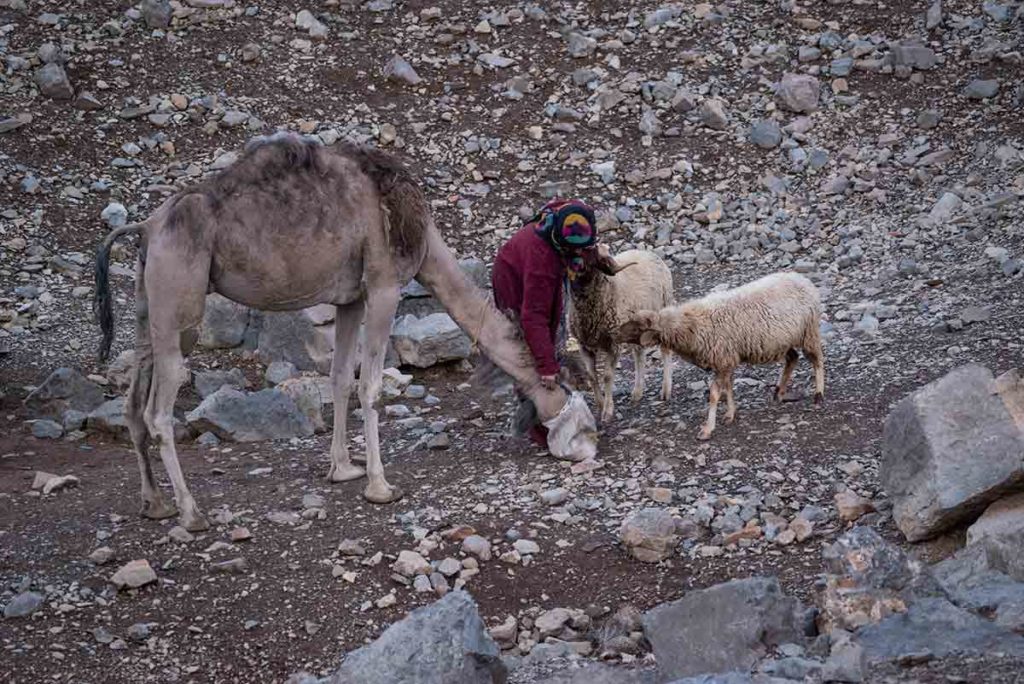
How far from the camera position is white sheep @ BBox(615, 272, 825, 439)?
31.8ft

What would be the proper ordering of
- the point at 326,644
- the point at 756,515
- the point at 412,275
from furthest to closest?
1. the point at 412,275
2. the point at 756,515
3. the point at 326,644

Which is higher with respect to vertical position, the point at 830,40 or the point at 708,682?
the point at 830,40

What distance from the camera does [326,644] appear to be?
7902mm

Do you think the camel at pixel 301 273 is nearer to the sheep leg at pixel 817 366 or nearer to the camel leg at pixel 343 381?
the camel leg at pixel 343 381

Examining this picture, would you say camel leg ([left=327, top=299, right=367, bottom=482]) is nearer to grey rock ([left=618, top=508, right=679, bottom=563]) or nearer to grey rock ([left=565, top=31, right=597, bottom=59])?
grey rock ([left=618, top=508, right=679, bottom=563])

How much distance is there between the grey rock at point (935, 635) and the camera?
605 centimetres

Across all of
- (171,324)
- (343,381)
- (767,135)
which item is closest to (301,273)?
(171,324)

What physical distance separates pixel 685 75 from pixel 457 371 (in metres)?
6.37

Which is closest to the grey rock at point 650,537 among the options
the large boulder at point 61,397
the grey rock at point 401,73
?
the large boulder at point 61,397

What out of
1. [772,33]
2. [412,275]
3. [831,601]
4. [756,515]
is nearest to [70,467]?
[412,275]

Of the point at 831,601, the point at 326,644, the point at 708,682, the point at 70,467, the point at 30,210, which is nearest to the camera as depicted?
the point at 708,682

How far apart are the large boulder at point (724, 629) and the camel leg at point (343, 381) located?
3.34 m

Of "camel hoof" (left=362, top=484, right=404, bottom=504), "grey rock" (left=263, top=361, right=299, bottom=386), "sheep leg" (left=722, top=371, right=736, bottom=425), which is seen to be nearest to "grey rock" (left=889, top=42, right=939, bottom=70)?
"sheep leg" (left=722, top=371, right=736, bottom=425)

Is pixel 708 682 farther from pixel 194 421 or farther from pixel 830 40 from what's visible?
pixel 830 40
